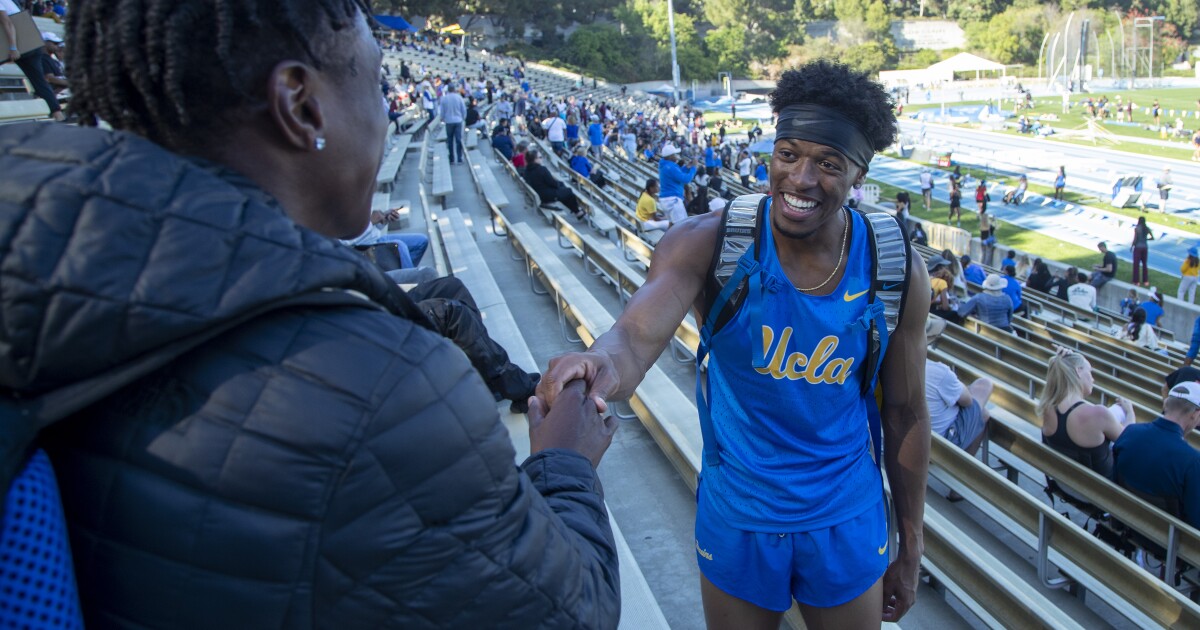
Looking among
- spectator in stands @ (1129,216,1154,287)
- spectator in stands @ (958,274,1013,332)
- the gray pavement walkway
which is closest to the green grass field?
the gray pavement walkway

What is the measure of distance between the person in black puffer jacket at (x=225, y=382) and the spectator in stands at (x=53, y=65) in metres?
7.25

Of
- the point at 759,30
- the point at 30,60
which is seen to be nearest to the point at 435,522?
the point at 30,60

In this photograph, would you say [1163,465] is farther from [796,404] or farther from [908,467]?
[796,404]

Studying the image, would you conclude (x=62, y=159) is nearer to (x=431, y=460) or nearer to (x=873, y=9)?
(x=431, y=460)

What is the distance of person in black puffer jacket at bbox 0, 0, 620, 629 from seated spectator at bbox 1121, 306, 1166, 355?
14.0 m

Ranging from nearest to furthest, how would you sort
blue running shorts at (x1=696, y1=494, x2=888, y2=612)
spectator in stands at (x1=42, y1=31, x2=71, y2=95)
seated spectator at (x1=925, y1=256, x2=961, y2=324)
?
1. blue running shorts at (x1=696, y1=494, x2=888, y2=612)
2. spectator in stands at (x1=42, y1=31, x2=71, y2=95)
3. seated spectator at (x1=925, y1=256, x2=961, y2=324)

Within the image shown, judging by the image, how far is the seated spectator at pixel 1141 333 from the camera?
12672 millimetres

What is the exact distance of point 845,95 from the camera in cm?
218

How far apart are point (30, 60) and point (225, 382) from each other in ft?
24.0

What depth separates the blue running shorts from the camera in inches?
82.7

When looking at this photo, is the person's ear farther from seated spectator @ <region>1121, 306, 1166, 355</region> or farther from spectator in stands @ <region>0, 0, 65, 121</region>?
seated spectator @ <region>1121, 306, 1166, 355</region>

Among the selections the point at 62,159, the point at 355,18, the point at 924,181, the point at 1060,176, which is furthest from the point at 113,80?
the point at 1060,176

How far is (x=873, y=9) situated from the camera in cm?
9100

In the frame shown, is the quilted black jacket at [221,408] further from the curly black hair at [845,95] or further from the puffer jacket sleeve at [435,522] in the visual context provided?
the curly black hair at [845,95]
